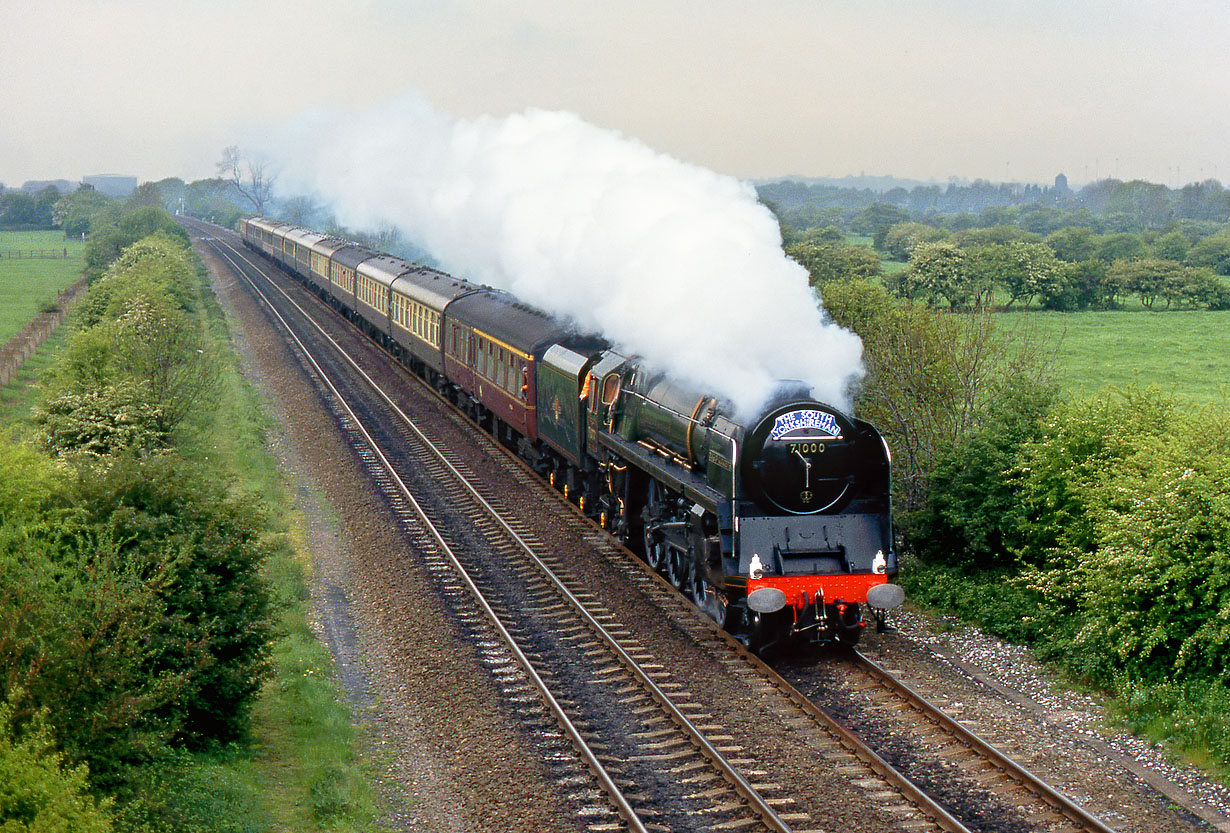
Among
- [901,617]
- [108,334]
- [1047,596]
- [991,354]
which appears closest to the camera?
[1047,596]

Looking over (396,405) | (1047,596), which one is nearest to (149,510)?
(1047,596)

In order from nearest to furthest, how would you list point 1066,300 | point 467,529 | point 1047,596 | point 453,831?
point 453,831 → point 1047,596 → point 467,529 → point 1066,300

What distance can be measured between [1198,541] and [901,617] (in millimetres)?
4609

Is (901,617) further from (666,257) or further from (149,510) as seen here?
(149,510)

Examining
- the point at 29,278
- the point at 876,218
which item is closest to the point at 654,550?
the point at 29,278

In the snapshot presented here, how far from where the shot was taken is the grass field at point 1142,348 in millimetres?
43469

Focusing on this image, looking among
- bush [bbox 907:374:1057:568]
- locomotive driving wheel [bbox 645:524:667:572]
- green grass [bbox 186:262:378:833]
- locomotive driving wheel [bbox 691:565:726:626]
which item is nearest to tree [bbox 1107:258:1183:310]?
bush [bbox 907:374:1057:568]

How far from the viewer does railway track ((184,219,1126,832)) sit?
34.7 feet

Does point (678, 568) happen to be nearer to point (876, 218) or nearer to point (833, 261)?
point (833, 261)

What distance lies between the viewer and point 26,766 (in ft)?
24.6

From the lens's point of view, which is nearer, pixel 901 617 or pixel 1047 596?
pixel 1047 596

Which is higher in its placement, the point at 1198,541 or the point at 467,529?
the point at 1198,541

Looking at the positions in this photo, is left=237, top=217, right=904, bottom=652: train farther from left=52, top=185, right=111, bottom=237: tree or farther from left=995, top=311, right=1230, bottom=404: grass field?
left=52, top=185, right=111, bottom=237: tree

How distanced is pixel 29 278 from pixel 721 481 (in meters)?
85.9
